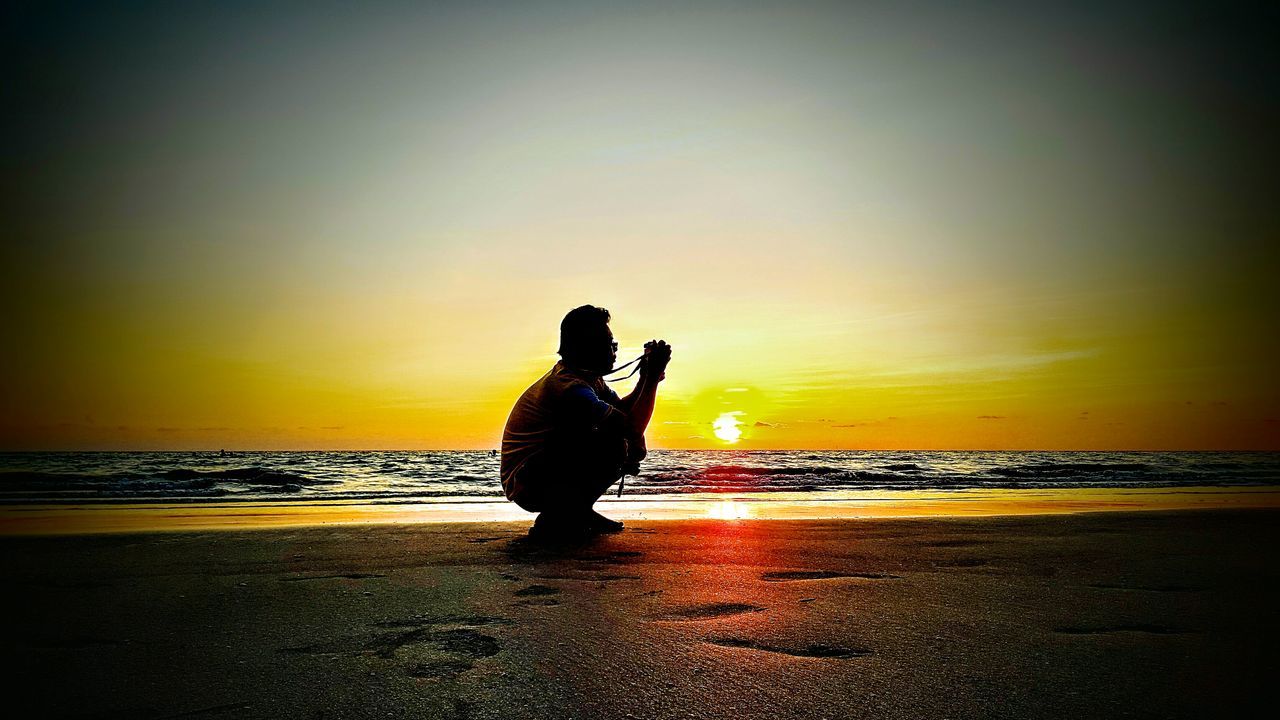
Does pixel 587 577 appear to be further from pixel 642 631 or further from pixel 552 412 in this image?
pixel 552 412

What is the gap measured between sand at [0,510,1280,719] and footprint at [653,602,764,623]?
0.7 inches

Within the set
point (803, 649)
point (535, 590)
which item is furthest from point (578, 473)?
point (803, 649)

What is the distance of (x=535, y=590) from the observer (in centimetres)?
326

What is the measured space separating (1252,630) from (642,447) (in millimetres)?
2984

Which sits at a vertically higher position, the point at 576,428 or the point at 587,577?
the point at 576,428

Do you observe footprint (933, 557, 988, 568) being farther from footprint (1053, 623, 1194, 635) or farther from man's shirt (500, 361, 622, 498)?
man's shirt (500, 361, 622, 498)

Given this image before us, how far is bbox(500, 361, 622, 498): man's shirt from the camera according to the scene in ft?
14.2

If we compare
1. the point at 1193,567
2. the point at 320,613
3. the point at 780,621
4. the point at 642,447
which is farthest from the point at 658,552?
the point at 1193,567

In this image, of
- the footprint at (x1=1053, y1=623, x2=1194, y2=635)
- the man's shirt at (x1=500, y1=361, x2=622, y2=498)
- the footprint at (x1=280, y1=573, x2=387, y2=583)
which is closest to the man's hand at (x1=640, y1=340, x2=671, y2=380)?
the man's shirt at (x1=500, y1=361, x2=622, y2=498)

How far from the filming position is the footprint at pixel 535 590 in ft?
10.4

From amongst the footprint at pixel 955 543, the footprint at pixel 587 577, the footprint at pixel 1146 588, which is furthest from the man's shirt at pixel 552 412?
the footprint at pixel 1146 588

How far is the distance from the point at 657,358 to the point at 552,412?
2.60 ft

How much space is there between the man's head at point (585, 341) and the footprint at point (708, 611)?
2.07 metres

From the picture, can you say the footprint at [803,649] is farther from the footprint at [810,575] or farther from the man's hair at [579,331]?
the man's hair at [579,331]
